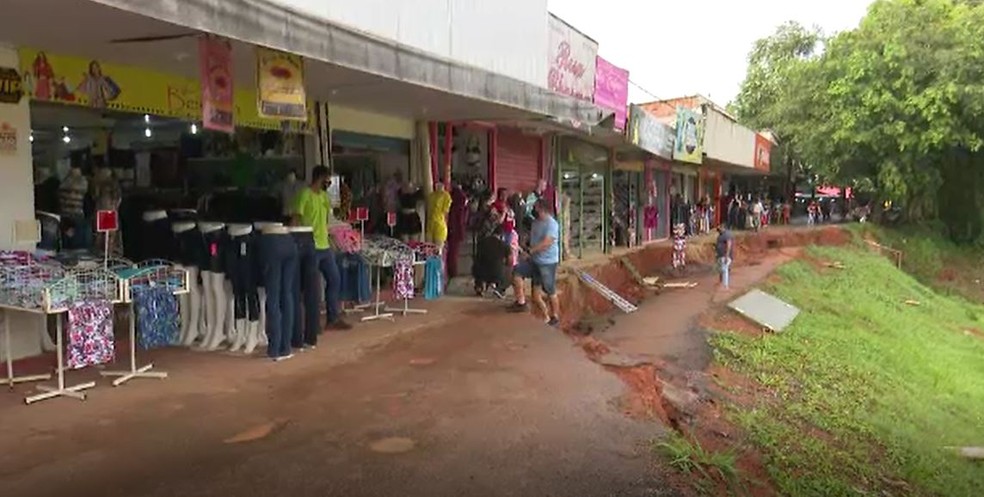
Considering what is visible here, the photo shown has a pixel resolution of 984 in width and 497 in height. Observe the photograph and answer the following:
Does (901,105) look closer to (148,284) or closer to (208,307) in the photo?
(208,307)

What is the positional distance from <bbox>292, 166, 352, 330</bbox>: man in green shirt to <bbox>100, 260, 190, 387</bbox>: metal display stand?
1.35 m

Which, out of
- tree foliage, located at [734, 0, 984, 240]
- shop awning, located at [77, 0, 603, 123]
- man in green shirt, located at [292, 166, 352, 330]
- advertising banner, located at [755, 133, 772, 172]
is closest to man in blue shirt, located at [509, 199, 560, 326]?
shop awning, located at [77, 0, 603, 123]

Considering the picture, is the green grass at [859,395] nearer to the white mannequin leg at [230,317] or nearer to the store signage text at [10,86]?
the white mannequin leg at [230,317]

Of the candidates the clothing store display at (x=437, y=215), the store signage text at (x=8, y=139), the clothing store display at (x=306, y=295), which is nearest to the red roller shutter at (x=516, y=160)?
the clothing store display at (x=437, y=215)

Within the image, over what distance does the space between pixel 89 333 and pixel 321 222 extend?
2.63 metres

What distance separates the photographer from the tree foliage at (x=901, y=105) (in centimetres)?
2397

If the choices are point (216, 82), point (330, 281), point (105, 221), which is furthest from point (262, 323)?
point (216, 82)

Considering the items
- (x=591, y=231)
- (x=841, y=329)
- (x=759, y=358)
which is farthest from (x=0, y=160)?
(x=591, y=231)

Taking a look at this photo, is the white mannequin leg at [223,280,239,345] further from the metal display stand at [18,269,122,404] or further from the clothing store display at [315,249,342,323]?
the metal display stand at [18,269,122,404]

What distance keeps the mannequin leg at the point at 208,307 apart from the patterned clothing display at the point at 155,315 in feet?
2.16

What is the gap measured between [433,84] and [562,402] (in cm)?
348

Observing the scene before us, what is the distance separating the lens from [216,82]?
245 inches

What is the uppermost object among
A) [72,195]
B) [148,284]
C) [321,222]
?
[72,195]

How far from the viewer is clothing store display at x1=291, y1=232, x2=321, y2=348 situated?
24.2 feet
